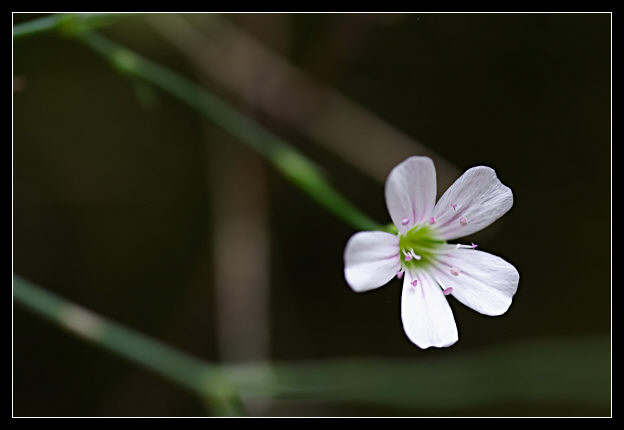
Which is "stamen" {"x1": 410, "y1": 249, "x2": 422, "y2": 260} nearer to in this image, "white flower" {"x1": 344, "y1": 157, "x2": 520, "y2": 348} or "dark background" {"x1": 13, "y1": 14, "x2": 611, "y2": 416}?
"white flower" {"x1": 344, "y1": 157, "x2": 520, "y2": 348}

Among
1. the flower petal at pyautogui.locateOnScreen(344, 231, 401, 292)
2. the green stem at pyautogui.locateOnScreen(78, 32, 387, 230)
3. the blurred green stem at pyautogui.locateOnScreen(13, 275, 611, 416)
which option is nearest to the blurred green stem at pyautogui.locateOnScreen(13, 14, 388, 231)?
the green stem at pyautogui.locateOnScreen(78, 32, 387, 230)

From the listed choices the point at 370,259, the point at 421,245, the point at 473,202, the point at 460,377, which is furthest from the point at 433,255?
the point at 460,377

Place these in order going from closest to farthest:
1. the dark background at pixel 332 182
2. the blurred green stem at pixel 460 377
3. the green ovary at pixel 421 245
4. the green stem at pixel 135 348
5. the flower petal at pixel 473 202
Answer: the flower petal at pixel 473 202, the green ovary at pixel 421 245, the green stem at pixel 135 348, the blurred green stem at pixel 460 377, the dark background at pixel 332 182

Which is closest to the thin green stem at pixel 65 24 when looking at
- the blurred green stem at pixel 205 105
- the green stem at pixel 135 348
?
the blurred green stem at pixel 205 105

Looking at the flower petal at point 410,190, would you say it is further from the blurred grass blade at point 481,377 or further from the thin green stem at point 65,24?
the blurred grass blade at point 481,377

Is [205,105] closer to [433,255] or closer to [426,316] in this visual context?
[433,255]

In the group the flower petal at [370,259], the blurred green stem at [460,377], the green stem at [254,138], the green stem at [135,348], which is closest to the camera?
the flower petal at [370,259]

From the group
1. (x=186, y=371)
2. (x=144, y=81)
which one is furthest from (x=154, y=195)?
(x=186, y=371)
